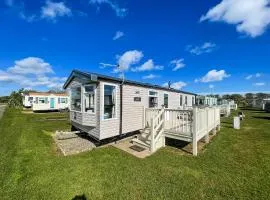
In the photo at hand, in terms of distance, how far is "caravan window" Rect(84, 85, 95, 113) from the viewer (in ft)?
25.0

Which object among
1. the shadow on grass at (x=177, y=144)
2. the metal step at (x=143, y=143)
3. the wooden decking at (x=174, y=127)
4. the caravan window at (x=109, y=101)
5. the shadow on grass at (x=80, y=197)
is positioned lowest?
the shadow on grass at (x=80, y=197)

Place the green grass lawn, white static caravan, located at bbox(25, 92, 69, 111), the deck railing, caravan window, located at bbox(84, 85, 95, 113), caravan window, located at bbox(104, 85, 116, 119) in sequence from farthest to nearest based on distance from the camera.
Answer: white static caravan, located at bbox(25, 92, 69, 111) → caravan window, located at bbox(84, 85, 95, 113) → caravan window, located at bbox(104, 85, 116, 119) → the deck railing → the green grass lawn

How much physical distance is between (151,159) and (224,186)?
93.7 inches

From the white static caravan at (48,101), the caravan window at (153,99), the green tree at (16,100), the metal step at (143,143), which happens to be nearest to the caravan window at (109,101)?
the metal step at (143,143)

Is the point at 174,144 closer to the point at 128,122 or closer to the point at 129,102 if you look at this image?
the point at 128,122

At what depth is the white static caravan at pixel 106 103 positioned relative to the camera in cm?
716

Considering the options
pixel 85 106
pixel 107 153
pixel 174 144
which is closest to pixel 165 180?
pixel 107 153

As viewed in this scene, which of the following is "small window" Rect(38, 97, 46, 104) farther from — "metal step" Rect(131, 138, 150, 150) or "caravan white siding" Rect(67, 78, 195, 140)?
"metal step" Rect(131, 138, 150, 150)

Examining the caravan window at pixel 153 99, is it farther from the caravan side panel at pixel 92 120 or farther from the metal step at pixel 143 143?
the caravan side panel at pixel 92 120

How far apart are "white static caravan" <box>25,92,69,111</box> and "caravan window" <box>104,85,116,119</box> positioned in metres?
22.0

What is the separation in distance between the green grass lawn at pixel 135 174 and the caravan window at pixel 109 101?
1615mm

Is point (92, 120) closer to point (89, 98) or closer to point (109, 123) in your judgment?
point (109, 123)

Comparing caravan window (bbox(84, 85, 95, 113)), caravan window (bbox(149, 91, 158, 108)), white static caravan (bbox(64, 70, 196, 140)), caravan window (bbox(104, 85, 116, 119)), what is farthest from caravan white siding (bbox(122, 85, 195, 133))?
caravan window (bbox(84, 85, 95, 113))

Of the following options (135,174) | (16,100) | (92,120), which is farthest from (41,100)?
(135,174)
